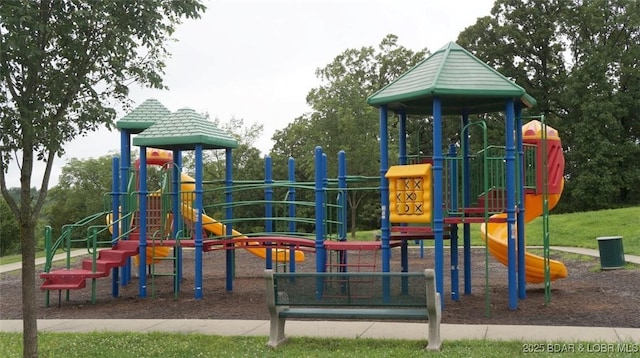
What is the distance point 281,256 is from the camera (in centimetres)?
1564

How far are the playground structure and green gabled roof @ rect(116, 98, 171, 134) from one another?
0.02 m

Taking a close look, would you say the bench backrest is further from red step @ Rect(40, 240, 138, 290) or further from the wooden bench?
red step @ Rect(40, 240, 138, 290)

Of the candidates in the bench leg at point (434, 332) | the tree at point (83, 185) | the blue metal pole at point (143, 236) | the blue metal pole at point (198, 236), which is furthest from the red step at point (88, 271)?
the tree at point (83, 185)

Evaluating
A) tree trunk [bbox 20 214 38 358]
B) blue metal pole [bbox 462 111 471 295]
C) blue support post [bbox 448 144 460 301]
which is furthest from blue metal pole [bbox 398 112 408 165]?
tree trunk [bbox 20 214 38 358]

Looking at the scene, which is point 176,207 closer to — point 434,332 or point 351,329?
point 351,329

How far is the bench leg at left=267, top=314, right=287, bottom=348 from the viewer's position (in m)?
7.76

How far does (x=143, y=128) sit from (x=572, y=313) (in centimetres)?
942

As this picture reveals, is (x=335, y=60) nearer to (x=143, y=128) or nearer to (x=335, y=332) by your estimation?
(x=143, y=128)

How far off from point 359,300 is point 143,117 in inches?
330

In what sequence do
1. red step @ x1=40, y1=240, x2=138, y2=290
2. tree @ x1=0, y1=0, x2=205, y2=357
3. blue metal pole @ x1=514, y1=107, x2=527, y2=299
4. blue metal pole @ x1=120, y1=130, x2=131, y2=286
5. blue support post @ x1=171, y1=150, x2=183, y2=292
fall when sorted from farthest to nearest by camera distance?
blue metal pole @ x1=120, y1=130, x2=131, y2=286 → blue support post @ x1=171, y1=150, x2=183, y2=292 → red step @ x1=40, y1=240, x2=138, y2=290 → blue metal pole @ x1=514, y1=107, x2=527, y2=299 → tree @ x1=0, y1=0, x2=205, y2=357

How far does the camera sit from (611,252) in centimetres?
1485

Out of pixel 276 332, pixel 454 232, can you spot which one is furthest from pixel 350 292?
pixel 454 232

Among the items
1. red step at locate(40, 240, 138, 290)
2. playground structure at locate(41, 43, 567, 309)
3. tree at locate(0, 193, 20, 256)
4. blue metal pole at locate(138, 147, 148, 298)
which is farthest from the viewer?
tree at locate(0, 193, 20, 256)

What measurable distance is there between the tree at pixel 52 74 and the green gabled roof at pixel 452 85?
4.18 meters
